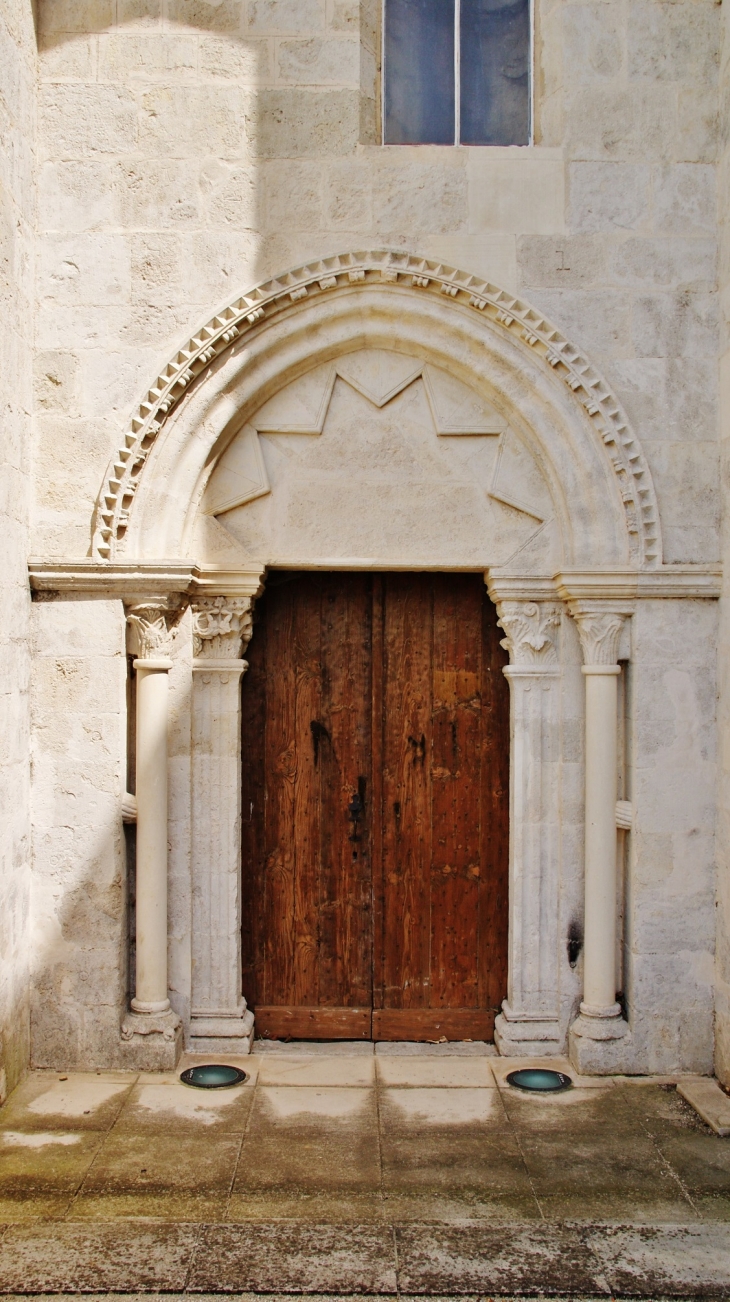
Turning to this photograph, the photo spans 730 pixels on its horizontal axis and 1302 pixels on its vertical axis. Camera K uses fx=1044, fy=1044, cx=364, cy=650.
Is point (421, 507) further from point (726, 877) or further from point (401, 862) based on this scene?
point (726, 877)

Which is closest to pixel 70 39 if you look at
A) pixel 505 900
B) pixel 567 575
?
pixel 567 575

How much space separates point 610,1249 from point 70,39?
5.01m

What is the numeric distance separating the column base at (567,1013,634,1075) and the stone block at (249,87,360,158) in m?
3.88

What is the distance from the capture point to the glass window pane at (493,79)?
4.73m

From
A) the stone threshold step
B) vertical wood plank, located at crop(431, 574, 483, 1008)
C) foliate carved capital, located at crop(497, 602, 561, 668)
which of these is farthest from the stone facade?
the stone threshold step

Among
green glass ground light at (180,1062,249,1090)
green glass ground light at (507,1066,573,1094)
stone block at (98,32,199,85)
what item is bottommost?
green glass ground light at (507,1066,573,1094)

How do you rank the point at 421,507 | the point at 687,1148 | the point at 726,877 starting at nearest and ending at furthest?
the point at 687,1148
the point at 726,877
the point at 421,507

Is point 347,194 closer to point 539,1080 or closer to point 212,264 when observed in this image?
point 212,264

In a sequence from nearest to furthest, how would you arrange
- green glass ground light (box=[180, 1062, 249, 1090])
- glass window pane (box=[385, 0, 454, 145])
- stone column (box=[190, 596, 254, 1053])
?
green glass ground light (box=[180, 1062, 249, 1090]), stone column (box=[190, 596, 254, 1053]), glass window pane (box=[385, 0, 454, 145])

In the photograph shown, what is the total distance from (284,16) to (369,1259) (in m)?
4.72

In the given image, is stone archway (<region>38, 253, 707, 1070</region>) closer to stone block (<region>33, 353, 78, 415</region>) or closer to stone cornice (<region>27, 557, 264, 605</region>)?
stone cornice (<region>27, 557, 264, 605</region>)

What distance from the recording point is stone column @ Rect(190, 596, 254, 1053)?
15.0 feet

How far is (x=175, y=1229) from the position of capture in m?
3.23

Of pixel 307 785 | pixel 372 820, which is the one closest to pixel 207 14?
pixel 307 785
